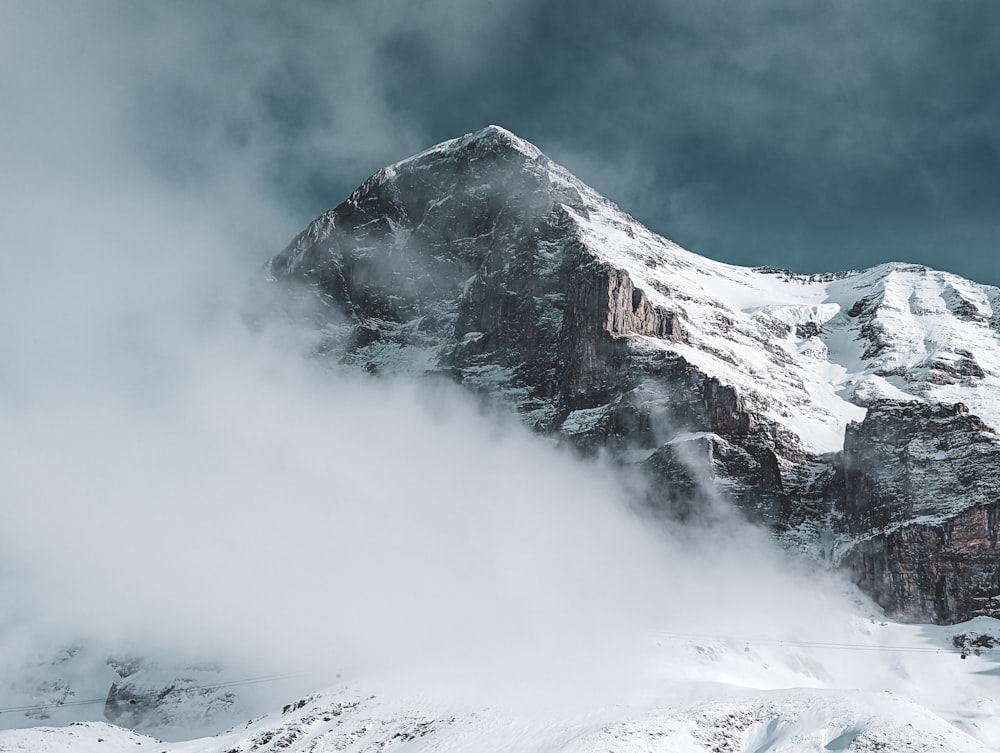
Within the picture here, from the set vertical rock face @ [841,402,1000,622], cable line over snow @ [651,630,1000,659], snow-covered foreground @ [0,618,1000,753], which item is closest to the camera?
snow-covered foreground @ [0,618,1000,753]

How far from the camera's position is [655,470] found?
17862cm

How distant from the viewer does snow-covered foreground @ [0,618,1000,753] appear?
75062mm

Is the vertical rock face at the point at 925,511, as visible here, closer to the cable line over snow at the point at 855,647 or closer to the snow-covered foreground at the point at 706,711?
the snow-covered foreground at the point at 706,711

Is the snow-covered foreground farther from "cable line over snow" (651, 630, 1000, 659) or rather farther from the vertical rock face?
the vertical rock face

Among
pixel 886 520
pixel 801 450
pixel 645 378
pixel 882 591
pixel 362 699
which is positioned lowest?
pixel 362 699

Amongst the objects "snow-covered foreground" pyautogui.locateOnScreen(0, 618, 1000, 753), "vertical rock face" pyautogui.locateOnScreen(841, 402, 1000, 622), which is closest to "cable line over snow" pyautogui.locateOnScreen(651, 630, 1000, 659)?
"snow-covered foreground" pyautogui.locateOnScreen(0, 618, 1000, 753)

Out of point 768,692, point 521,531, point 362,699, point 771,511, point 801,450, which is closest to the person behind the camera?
point 768,692

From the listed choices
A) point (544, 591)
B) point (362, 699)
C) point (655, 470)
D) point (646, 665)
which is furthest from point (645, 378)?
point (362, 699)

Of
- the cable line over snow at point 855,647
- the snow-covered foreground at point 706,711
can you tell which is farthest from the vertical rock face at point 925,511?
the cable line over snow at point 855,647

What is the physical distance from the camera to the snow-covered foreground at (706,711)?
75.1 m

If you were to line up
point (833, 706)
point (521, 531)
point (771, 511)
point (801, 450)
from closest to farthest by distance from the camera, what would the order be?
1. point (833, 706)
2. point (771, 511)
3. point (801, 450)
4. point (521, 531)

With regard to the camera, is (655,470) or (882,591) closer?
(882,591)

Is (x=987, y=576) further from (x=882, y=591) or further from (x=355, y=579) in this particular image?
(x=355, y=579)

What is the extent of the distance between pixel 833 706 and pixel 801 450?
105 metres
